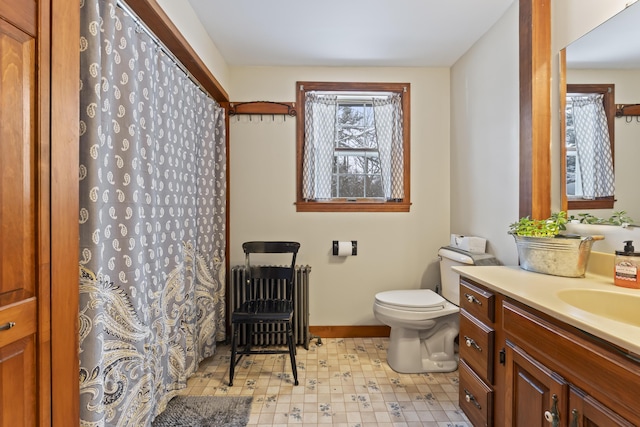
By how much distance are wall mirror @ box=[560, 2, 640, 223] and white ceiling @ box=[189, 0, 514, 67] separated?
2.22 ft

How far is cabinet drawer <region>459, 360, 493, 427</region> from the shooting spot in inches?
56.1

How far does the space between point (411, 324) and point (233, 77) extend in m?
2.44

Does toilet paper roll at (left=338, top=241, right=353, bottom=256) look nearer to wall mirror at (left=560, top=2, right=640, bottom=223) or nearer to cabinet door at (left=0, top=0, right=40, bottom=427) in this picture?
wall mirror at (left=560, top=2, right=640, bottom=223)

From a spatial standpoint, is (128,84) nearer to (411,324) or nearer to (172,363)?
(172,363)

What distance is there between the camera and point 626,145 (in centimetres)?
141

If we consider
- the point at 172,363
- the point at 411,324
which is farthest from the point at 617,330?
the point at 172,363

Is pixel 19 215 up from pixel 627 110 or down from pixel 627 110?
down

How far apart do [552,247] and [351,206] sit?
5.21 ft

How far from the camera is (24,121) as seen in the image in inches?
34.3

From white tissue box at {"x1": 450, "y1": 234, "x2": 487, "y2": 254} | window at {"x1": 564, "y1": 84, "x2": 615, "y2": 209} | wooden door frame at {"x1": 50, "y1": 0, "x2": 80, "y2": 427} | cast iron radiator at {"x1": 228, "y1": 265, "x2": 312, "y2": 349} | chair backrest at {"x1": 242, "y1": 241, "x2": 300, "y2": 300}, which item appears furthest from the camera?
cast iron radiator at {"x1": 228, "y1": 265, "x2": 312, "y2": 349}

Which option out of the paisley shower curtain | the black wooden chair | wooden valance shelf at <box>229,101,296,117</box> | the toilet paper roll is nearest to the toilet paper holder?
the toilet paper roll

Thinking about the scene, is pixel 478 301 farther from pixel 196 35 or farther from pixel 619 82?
pixel 196 35

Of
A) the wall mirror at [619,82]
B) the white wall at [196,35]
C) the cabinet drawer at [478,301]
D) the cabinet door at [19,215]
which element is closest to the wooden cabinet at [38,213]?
the cabinet door at [19,215]

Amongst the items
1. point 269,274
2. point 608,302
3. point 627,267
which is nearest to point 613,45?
point 627,267
